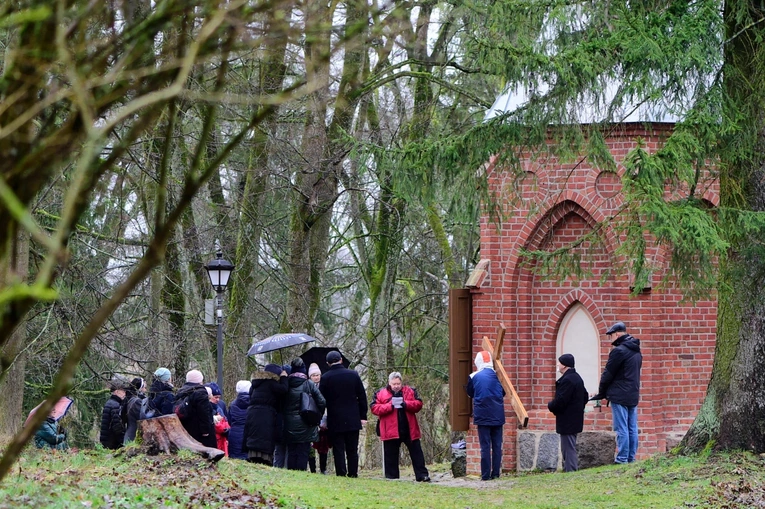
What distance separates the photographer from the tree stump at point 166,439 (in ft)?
30.7

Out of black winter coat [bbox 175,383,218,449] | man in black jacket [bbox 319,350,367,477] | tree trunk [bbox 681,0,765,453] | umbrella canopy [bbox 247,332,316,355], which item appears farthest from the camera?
umbrella canopy [bbox 247,332,316,355]

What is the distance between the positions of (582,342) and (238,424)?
16.4ft

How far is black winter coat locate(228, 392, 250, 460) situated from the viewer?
12258 millimetres

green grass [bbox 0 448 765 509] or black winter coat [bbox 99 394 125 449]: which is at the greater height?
black winter coat [bbox 99 394 125 449]

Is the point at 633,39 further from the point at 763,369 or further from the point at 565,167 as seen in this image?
the point at 565,167

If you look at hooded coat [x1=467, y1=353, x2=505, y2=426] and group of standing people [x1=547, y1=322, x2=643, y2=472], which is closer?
group of standing people [x1=547, y1=322, x2=643, y2=472]

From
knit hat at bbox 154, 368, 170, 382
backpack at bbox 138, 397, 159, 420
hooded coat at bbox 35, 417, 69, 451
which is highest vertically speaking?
knit hat at bbox 154, 368, 170, 382

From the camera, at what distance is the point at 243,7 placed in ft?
9.05

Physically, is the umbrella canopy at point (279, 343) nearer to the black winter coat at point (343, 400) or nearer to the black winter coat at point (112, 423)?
the black winter coat at point (343, 400)

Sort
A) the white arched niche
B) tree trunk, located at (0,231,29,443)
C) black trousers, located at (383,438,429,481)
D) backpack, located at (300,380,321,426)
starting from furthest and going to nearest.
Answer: the white arched niche → black trousers, located at (383,438,429,481) → backpack, located at (300,380,321,426) → tree trunk, located at (0,231,29,443)

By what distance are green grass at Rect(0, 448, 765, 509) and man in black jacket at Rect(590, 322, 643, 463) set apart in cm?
69

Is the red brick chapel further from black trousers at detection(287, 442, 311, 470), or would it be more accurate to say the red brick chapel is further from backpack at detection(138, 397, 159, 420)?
backpack at detection(138, 397, 159, 420)

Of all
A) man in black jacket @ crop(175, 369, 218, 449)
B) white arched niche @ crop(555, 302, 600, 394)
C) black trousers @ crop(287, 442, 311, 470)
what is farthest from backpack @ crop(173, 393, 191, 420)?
white arched niche @ crop(555, 302, 600, 394)

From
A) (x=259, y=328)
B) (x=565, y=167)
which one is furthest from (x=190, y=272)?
(x=565, y=167)
